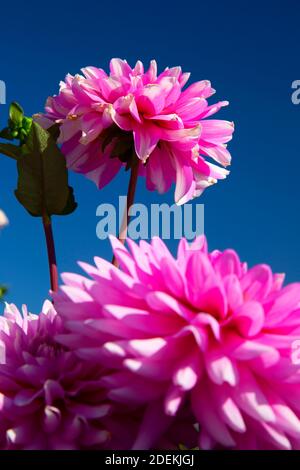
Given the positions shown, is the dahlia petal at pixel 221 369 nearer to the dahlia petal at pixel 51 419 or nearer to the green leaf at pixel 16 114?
the dahlia petal at pixel 51 419

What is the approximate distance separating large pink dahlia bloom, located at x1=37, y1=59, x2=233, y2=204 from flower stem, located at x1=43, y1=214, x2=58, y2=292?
12cm

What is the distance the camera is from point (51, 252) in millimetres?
764

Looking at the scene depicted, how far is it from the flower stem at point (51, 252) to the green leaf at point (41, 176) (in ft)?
0.04

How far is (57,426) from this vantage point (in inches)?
18.8

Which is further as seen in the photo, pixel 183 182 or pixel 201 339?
pixel 183 182

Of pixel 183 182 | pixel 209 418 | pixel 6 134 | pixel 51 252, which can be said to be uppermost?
pixel 6 134

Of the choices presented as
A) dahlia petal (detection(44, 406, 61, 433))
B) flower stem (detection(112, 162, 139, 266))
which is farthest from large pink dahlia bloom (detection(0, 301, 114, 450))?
flower stem (detection(112, 162, 139, 266))

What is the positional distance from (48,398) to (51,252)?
292mm

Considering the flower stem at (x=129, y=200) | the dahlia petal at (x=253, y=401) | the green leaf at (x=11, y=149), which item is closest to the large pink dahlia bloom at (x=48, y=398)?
the dahlia petal at (x=253, y=401)

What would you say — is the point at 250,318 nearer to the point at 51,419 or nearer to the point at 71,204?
the point at 51,419

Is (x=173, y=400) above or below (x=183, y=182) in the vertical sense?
below

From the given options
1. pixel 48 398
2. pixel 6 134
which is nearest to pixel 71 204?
pixel 6 134

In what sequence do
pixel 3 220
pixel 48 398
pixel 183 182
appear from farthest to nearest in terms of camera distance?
1. pixel 183 182
2. pixel 48 398
3. pixel 3 220
